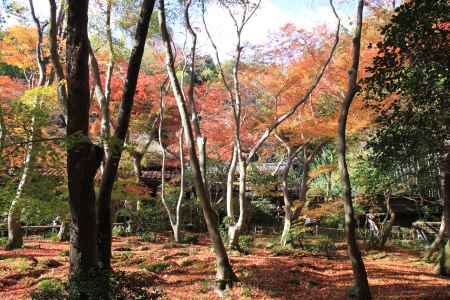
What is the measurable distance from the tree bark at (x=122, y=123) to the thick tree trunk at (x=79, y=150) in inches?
45.2

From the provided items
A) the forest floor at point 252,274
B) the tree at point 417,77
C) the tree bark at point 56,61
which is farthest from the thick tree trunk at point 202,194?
the tree at point 417,77

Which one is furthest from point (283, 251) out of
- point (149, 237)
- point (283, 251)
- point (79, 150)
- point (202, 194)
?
point (79, 150)

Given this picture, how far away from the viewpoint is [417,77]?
586 cm

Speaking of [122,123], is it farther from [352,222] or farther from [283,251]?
[283,251]

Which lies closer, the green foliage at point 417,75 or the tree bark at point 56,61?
the green foliage at point 417,75

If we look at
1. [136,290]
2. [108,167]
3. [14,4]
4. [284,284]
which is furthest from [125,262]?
[14,4]

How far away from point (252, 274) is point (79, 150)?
6111mm

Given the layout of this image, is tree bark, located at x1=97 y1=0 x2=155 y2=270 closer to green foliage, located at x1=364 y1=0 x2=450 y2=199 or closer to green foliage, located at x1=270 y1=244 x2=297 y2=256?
green foliage, located at x1=364 y1=0 x2=450 y2=199

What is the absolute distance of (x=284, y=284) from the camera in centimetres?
934

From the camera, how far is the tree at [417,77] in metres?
5.62

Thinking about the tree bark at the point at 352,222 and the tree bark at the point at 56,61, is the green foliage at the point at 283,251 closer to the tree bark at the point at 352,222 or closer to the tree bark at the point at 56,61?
the tree bark at the point at 352,222

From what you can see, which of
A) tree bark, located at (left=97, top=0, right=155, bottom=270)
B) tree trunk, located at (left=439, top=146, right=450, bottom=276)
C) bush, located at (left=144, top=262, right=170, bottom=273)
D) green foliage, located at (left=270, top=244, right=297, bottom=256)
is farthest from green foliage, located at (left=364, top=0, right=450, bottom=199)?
green foliage, located at (left=270, top=244, right=297, bottom=256)

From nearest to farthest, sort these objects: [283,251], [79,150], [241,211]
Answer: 1. [79,150]
2. [241,211]
3. [283,251]

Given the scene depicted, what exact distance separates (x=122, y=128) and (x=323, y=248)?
1023 centimetres
